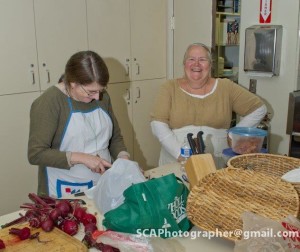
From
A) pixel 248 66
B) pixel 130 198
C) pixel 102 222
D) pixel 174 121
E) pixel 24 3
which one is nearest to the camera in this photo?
pixel 130 198

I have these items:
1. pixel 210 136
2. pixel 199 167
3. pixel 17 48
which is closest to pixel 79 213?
pixel 199 167

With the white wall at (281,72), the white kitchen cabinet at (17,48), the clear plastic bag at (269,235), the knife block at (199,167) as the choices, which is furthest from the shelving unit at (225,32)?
the clear plastic bag at (269,235)

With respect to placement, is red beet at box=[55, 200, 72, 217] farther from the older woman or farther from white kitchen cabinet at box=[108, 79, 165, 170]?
white kitchen cabinet at box=[108, 79, 165, 170]

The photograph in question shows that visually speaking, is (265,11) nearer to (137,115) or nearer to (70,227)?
(137,115)

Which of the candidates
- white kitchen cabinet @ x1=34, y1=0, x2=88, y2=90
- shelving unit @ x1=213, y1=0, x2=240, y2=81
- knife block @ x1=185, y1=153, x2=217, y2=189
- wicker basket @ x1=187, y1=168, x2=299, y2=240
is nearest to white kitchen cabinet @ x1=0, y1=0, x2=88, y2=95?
white kitchen cabinet @ x1=34, y1=0, x2=88, y2=90

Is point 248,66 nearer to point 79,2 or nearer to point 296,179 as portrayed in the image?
point 79,2

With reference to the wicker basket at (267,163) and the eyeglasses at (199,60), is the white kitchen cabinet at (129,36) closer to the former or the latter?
the eyeglasses at (199,60)

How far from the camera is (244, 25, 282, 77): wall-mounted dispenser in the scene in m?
2.71

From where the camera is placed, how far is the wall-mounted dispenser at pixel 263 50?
271 cm

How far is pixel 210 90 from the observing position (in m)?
2.18

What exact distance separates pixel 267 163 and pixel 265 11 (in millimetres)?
1697

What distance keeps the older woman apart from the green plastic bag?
0.85 m

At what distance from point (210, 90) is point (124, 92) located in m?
1.17

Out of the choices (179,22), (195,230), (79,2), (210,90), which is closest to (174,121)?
(210,90)
